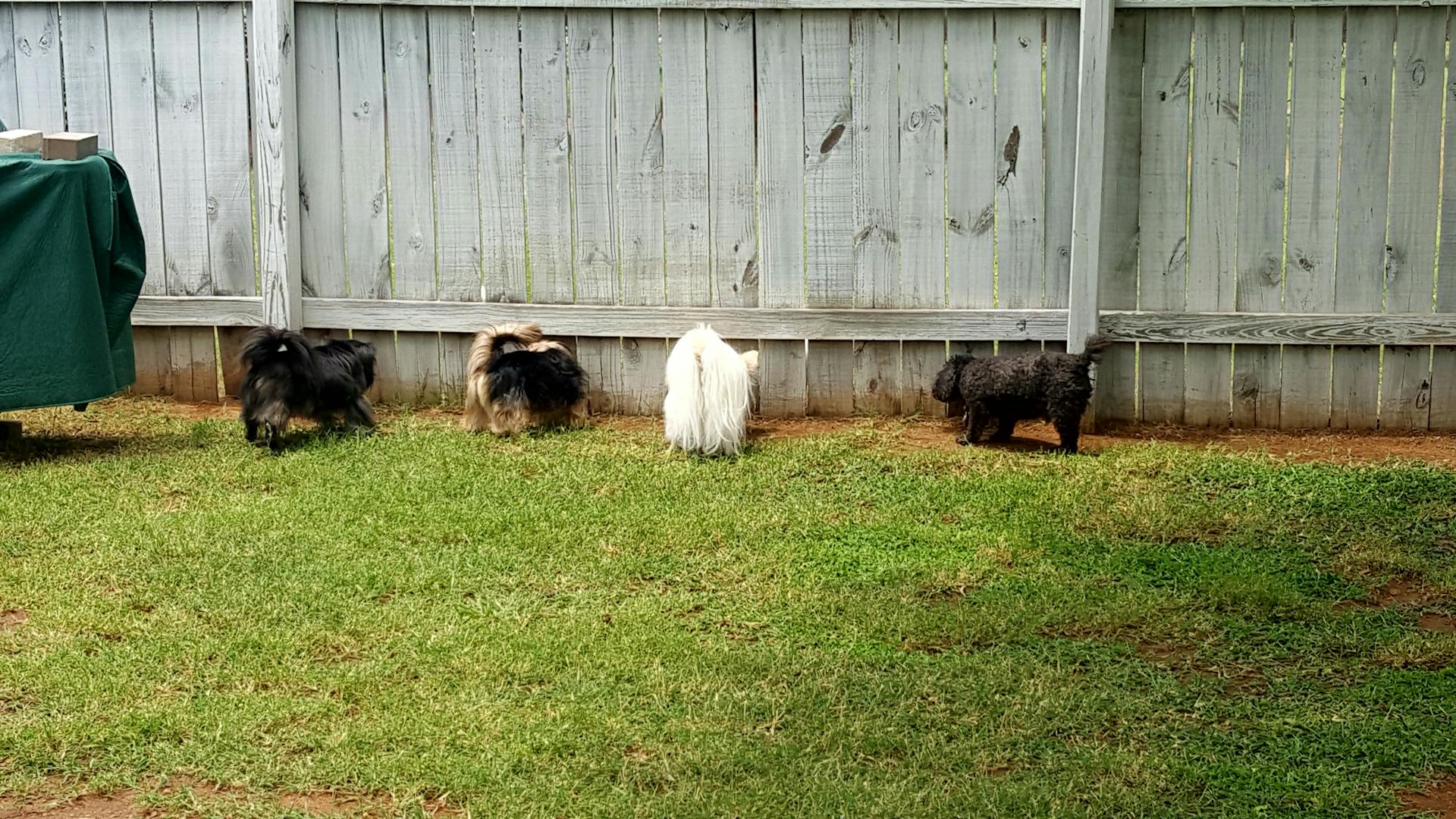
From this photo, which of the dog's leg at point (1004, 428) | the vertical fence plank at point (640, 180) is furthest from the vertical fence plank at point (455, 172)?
the dog's leg at point (1004, 428)

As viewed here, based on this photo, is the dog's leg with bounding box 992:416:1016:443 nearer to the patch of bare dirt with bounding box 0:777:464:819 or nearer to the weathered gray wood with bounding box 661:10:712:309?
the weathered gray wood with bounding box 661:10:712:309

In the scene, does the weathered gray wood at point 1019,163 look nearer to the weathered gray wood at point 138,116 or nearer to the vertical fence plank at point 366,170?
the vertical fence plank at point 366,170

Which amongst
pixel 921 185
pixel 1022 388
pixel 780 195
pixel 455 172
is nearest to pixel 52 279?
pixel 455 172

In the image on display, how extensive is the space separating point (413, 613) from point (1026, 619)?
6.90 feet

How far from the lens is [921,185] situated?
777 centimetres

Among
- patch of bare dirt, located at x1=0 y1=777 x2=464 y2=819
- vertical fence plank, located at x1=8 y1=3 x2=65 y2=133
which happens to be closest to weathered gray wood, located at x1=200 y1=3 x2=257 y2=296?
vertical fence plank, located at x1=8 y1=3 x2=65 y2=133

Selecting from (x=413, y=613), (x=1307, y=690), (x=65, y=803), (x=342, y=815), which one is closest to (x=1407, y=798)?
(x=1307, y=690)

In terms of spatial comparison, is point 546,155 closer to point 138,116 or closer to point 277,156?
point 277,156

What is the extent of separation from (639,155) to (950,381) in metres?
2.07

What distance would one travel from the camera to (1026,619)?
199 inches

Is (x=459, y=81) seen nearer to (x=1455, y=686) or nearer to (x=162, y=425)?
(x=162, y=425)

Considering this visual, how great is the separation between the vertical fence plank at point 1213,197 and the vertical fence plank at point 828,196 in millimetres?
1770

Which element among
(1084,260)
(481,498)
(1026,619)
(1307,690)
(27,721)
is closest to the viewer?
(27,721)

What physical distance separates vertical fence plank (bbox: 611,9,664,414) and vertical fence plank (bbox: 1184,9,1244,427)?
278cm
